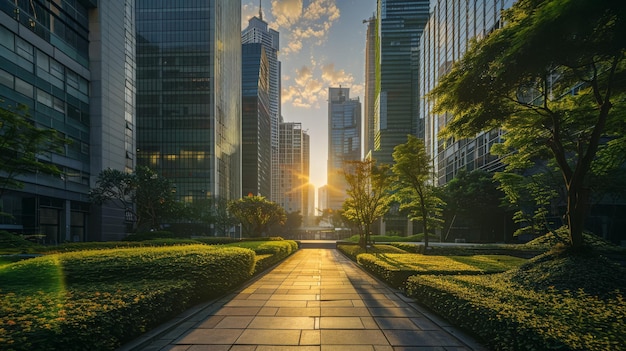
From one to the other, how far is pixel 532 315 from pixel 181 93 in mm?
83313

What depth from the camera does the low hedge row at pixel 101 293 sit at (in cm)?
460

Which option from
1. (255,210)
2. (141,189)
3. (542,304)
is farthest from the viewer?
(255,210)

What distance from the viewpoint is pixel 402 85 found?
104125mm

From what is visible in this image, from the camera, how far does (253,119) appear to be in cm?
13512

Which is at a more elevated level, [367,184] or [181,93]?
[181,93]

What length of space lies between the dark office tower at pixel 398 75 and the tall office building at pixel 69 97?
262 feet

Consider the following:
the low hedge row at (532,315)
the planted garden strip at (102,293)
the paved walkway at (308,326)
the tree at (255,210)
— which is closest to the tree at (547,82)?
the low hedge row at (532,315)

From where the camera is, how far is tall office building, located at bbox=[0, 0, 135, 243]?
98.8 feet

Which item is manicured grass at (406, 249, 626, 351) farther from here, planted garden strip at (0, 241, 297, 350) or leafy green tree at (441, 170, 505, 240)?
leafy green tree at (441, 170, 505, 240)

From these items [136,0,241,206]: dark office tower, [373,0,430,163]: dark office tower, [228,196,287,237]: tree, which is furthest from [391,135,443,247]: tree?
[373,0,430,163]: dark office tower

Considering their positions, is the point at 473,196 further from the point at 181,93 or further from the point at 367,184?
the point at 181,93

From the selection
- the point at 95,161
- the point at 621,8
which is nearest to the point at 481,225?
the point at 621,8

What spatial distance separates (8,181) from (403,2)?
118706 mm

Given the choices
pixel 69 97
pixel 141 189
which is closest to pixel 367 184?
pixel 141 189
